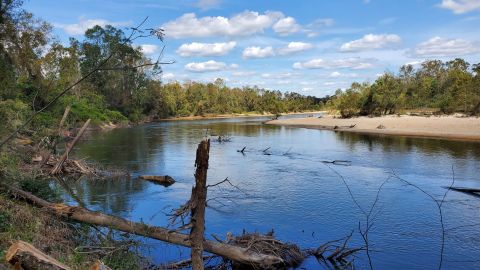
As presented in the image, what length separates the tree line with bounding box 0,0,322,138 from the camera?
88.8ft

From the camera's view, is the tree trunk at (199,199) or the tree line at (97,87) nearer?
the tree trunk at (199,199)

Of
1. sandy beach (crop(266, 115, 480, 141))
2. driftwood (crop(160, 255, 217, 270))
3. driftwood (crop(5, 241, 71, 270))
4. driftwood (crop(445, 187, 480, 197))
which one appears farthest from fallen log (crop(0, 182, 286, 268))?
sandy beach (crop(266, 115, 480, 141))

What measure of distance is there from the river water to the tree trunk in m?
5.54

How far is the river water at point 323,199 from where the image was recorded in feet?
43.9

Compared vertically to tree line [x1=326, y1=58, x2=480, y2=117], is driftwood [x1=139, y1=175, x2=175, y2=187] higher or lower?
lower

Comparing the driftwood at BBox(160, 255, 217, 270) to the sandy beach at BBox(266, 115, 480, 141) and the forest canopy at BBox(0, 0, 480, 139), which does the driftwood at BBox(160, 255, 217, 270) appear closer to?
the forest canopy at BBox(0, 0, 480, 139)

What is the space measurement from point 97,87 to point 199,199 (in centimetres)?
9066

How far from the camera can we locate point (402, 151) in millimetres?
36656

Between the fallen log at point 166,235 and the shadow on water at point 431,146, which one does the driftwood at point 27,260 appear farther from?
the shadow on water at point 431,146

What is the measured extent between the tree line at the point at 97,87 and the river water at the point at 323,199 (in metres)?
6.30

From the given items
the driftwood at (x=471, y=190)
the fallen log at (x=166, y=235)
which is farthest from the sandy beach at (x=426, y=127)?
the fallen log at (x=166, y=235)

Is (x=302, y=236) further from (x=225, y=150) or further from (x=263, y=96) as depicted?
(x=263, y=96)

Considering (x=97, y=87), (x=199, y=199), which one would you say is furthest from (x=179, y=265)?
(x=97, y=87)

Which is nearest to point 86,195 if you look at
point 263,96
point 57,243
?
point 57,243
